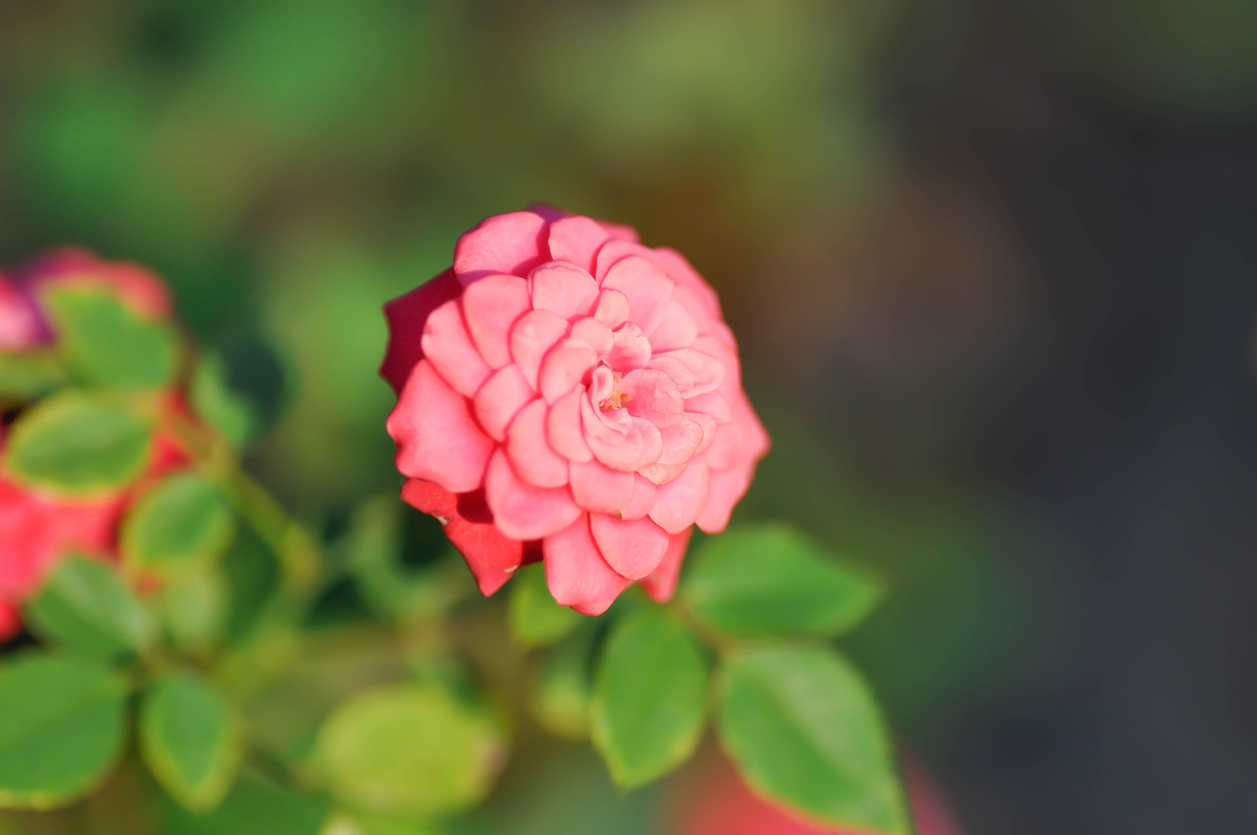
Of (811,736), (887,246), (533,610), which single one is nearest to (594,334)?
(533,610)

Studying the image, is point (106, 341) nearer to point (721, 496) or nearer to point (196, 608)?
point (196, 608)

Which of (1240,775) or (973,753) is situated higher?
(1240,775)

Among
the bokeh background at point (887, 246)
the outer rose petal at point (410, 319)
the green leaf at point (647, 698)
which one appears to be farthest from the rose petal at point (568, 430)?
the bokeh background at point (887, 246)

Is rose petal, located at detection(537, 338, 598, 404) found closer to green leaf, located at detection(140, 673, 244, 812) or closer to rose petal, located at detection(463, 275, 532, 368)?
rose petal, located at detection(463, 275, 532, 368)

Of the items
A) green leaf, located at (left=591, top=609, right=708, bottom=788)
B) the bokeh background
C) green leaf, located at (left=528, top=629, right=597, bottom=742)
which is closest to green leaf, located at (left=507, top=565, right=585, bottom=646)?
green leaf, located at (left=591, top=609, right=708, bottom=788)

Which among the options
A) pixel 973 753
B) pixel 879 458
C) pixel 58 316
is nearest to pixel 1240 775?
pixel 973 753

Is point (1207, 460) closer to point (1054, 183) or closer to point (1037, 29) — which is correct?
point (1054, 183)
